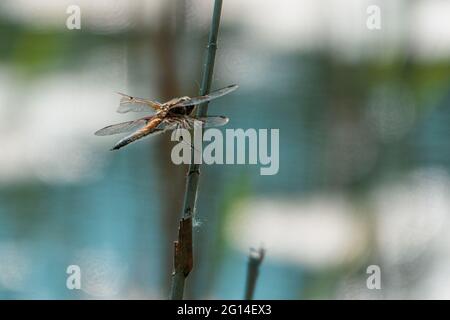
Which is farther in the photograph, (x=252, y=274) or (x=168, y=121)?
(x=168, y=121)

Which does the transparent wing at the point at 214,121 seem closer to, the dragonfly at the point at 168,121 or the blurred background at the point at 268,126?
the dragonfly at the point at 168,121

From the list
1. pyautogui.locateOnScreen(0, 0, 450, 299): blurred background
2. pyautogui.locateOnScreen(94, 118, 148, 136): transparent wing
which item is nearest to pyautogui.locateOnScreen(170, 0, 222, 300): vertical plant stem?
pyautogui.locateOnScreen(94, 118, 148, 136): transparent wing

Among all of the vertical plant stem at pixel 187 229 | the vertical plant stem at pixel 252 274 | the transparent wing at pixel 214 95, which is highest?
the transparent wing at pixel 214 95

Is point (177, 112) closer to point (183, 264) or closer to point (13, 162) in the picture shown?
point (183, 264)

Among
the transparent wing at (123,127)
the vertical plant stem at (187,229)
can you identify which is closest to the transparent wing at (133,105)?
the transparent wing at (123,127)

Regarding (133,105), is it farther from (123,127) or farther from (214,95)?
(214,95)

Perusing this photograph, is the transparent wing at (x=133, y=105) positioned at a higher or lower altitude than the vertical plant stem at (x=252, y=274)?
higher

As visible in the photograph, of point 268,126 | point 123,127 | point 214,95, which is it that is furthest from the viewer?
point 268,126

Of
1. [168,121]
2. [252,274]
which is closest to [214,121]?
[168,121]

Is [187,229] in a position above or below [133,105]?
below
